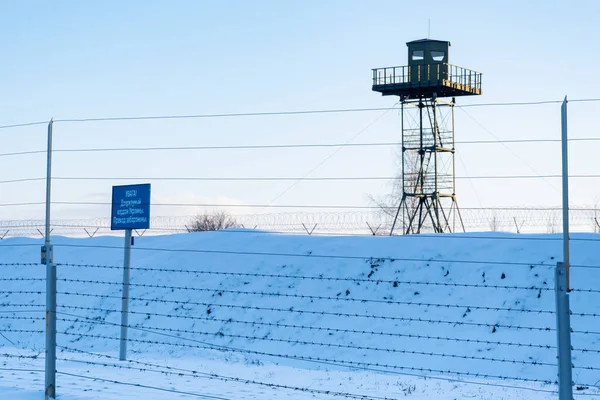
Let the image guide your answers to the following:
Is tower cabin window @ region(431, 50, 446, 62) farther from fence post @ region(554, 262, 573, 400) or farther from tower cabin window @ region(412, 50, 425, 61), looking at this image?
fence post @ region(554, 262, 573, 400)

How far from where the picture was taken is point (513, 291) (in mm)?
26234

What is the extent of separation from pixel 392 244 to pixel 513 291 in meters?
6.09

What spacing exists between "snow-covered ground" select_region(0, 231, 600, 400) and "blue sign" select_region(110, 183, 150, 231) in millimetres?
1885

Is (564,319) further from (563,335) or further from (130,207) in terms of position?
(130,207)

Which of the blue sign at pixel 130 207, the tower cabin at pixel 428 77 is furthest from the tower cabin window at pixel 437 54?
the blue sign at pixel 130 207

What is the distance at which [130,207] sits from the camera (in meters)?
20.6

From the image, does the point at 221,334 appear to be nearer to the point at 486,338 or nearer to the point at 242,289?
the point at 242,289

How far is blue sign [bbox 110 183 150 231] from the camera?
66.5 feet

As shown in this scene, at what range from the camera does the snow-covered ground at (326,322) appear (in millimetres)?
16562

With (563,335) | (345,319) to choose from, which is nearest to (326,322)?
(345,319)

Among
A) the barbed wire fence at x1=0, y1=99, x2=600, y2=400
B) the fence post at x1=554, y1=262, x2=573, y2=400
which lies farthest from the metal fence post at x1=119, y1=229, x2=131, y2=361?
the fence post at x1=554, y1=262, x2=573, y2=400

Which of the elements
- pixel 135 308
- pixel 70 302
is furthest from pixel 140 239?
pixel 135 308

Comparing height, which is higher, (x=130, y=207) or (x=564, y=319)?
(x=130, y=207)

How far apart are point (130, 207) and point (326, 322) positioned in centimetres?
893
